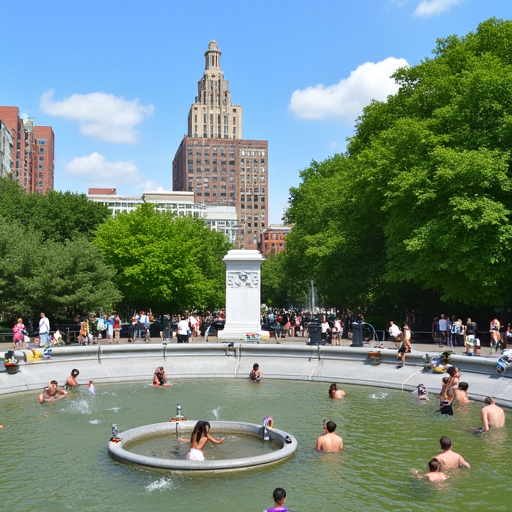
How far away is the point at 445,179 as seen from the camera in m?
28.3

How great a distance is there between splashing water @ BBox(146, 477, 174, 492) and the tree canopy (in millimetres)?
19654

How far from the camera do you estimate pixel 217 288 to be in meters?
64.3

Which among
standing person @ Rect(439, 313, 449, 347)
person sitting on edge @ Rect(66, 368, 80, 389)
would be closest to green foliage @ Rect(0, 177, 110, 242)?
person sitting on edge @ Rect(66, 368, 80, 389)

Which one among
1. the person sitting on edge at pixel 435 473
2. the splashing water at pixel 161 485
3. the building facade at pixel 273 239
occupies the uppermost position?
the building facade at pixel 273 239

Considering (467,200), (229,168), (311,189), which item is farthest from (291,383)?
(229,168)

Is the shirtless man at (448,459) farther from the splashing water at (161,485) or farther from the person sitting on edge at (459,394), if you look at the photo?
the person sitting on edge at (459,394)

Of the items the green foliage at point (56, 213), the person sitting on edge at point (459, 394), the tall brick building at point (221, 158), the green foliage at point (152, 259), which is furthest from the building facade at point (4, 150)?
the tall brick building at point (221, 158)

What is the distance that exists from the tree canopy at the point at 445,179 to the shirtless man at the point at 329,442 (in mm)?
16024

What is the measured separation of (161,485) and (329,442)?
4.02 meters

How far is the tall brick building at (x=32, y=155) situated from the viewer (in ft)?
498

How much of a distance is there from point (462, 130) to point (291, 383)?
15.8 meters

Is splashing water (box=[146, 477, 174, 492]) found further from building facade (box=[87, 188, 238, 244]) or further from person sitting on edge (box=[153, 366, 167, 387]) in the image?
building facade (box=[87, 188, 238, 244])

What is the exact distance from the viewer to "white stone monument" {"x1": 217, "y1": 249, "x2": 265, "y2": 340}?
3222 centimetres

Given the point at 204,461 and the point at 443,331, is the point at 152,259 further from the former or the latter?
the point at 204,461
